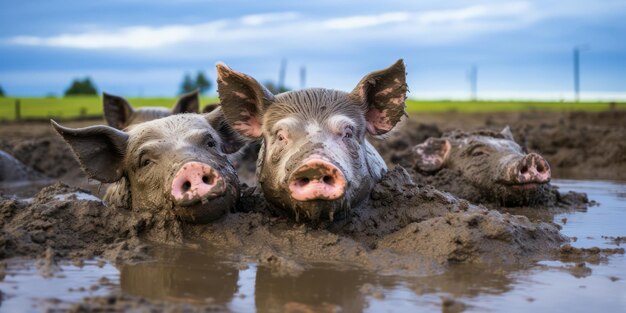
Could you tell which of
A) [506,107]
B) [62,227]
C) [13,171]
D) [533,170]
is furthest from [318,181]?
[506,107]

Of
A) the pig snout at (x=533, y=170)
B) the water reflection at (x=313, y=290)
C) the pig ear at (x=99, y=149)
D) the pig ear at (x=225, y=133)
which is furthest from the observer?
the pig snout at (x=533, y=170)

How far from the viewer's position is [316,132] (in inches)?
266

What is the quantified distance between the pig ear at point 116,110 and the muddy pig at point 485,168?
4.27 meters

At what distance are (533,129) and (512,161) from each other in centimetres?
1067

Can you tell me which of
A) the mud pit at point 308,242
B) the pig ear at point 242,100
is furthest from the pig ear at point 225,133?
the mud pit at point 308,242

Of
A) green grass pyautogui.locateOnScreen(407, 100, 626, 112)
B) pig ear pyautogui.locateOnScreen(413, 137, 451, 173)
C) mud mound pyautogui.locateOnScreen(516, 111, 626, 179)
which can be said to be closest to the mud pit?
pig ear pyautogui.locateOnScreen(413, 137, 451, 173)

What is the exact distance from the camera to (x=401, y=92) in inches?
299

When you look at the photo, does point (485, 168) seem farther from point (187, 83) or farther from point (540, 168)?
point (187, 83)

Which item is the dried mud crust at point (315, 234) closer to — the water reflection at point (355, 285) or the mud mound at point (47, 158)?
the water reflection at point (355, 285)

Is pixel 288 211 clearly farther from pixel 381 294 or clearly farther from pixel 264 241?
pixel 381 294

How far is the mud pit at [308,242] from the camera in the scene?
18.0 ft

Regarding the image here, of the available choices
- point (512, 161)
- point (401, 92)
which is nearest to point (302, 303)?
point (401, 92)

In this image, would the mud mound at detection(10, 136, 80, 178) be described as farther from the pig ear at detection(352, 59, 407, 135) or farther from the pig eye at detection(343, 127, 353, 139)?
the pig eye at detection(343, 127, 353, 139)

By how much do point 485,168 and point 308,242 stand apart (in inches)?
167
